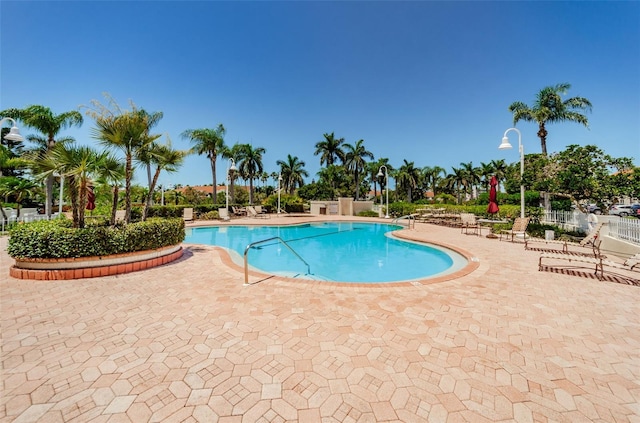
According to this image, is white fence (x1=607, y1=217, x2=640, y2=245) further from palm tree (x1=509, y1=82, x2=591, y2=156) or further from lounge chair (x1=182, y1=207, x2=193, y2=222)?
lounge chair (x1=182, y1=207, x2=193, y2=222)

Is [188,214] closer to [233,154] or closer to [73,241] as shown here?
[233,154]

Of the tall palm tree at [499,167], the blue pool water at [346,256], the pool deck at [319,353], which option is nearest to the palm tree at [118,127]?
the pool deck at [319,353]

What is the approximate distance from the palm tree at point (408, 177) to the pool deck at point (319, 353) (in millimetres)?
44133

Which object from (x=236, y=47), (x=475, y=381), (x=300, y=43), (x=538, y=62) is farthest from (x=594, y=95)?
(x=475, y=381)

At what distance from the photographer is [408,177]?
156ft

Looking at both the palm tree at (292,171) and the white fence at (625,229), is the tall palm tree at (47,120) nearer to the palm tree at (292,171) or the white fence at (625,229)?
the white fence at (625,229)

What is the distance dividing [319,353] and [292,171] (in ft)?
145

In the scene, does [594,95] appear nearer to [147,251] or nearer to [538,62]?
[538,62]

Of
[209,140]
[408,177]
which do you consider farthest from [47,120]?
[408,177]

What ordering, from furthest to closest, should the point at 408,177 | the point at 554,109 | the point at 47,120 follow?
the point at 408,177 → the point at 554,109 → the point at 47,120

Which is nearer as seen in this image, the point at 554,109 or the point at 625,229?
the point at 625,229

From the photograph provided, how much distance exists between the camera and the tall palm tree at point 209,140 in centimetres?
2841

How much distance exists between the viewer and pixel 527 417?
214cm

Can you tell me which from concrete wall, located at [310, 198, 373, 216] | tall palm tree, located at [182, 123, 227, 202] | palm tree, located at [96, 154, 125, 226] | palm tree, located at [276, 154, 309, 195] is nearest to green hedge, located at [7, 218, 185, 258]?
palm tree, located at [96, 154, 125, 226]
